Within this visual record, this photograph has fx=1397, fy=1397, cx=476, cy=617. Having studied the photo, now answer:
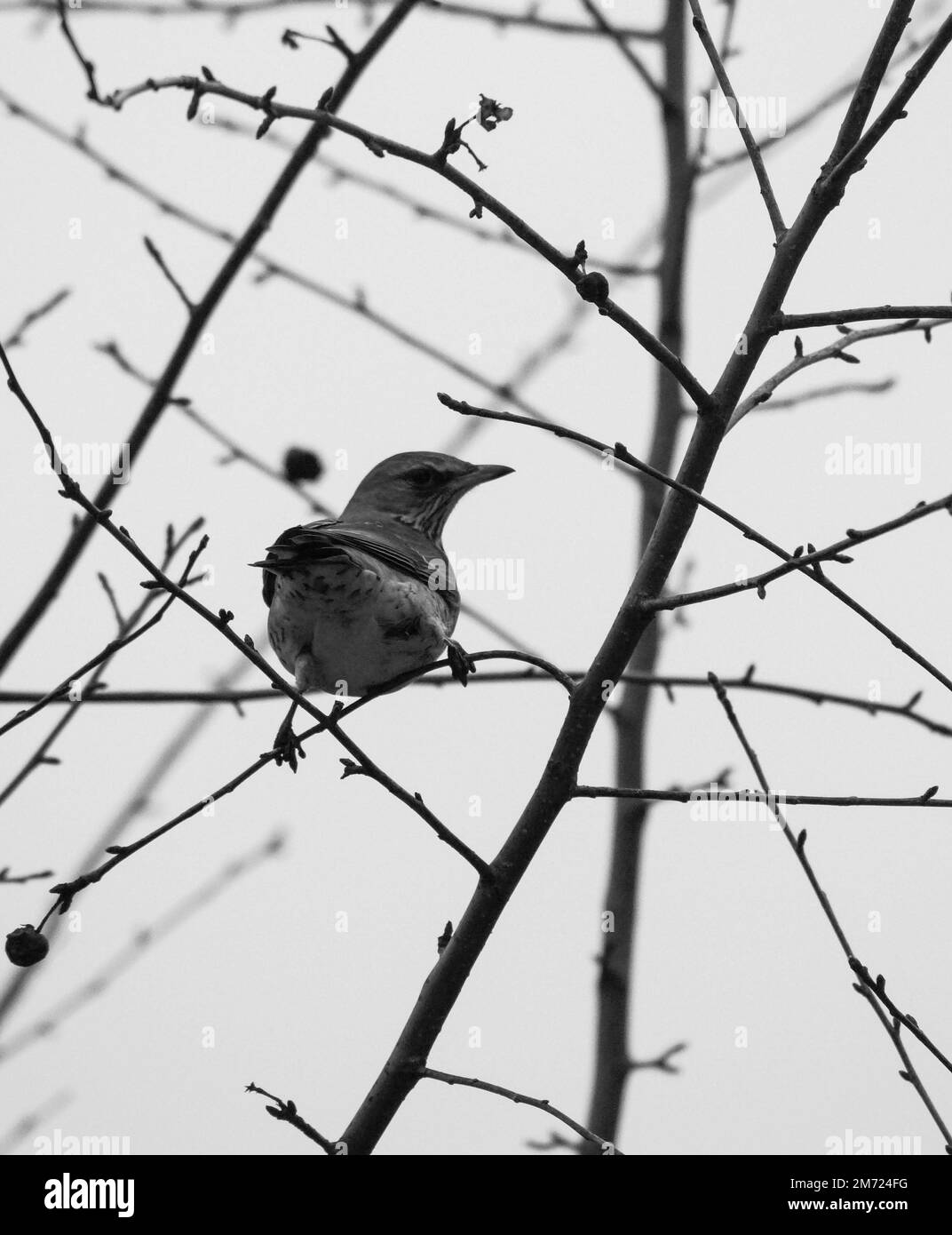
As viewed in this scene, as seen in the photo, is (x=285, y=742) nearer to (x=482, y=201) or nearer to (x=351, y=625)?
(x=351, y=625)

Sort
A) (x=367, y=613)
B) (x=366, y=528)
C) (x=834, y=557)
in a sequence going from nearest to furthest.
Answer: (x=834, y=557), (x=367, y=613), (x=366, y=528)

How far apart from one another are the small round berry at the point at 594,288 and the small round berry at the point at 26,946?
2.14 metres

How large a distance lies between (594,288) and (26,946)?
2.22m

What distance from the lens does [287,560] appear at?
4945mm

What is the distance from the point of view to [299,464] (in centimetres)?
604

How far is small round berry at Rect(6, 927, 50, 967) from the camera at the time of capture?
3654 mm

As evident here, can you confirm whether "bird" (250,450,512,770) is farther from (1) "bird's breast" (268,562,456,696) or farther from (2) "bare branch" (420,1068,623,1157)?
(2) "bare branch" (420,1068,623,1157)

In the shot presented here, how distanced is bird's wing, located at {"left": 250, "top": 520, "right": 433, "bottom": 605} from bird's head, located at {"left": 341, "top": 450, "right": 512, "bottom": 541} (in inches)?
45.8

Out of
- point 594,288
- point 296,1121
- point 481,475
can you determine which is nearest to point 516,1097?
point 296,1121

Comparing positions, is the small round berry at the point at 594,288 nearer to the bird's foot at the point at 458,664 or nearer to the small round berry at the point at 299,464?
the bird's foot at the point at 458,664

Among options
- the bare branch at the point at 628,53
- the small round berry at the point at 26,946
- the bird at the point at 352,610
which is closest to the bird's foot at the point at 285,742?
the bird at the point at 352,610
